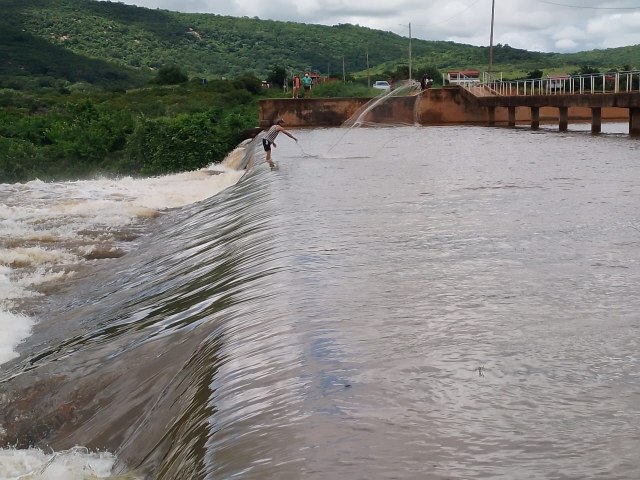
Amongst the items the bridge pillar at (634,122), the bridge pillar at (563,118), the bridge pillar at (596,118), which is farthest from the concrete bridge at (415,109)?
the bridge pillar at (634,122)

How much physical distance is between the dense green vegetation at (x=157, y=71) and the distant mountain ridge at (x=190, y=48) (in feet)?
0.86

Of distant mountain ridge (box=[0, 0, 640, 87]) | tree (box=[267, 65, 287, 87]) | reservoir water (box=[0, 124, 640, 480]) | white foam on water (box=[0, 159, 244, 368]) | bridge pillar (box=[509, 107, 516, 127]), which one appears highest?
distant mountain ridge (box=[0, 0, 640, 87])

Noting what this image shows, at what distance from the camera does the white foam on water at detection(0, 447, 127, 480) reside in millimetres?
4691

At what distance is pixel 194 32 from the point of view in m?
135

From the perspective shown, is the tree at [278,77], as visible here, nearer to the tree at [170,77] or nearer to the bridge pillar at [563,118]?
the tree at [170,77]

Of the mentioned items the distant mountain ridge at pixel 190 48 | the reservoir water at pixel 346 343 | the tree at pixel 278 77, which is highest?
the distant mountain ridge at pixel 190 48

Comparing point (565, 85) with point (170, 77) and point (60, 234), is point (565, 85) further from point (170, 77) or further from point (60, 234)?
point (170, 77)

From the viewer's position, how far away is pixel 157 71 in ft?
341

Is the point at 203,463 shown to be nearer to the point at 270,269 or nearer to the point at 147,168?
the point at 270,269

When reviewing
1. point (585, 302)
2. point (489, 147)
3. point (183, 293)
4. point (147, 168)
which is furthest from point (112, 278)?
point (147, 168)

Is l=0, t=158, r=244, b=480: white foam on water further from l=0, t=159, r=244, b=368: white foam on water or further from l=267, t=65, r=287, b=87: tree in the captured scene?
l=267, t=65, r=287, b=87: tree

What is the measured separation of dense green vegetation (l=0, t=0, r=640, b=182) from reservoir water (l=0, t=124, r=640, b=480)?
77.1ft

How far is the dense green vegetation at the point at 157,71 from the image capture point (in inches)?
1389

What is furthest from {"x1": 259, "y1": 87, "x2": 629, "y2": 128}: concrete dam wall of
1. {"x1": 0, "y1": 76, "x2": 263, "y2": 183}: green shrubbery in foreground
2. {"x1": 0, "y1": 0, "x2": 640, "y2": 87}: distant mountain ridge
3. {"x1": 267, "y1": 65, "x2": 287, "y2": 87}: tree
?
{"x1": 0, "y1": 0, "x2": 640, "y2": 87}: distant mountain ridge
